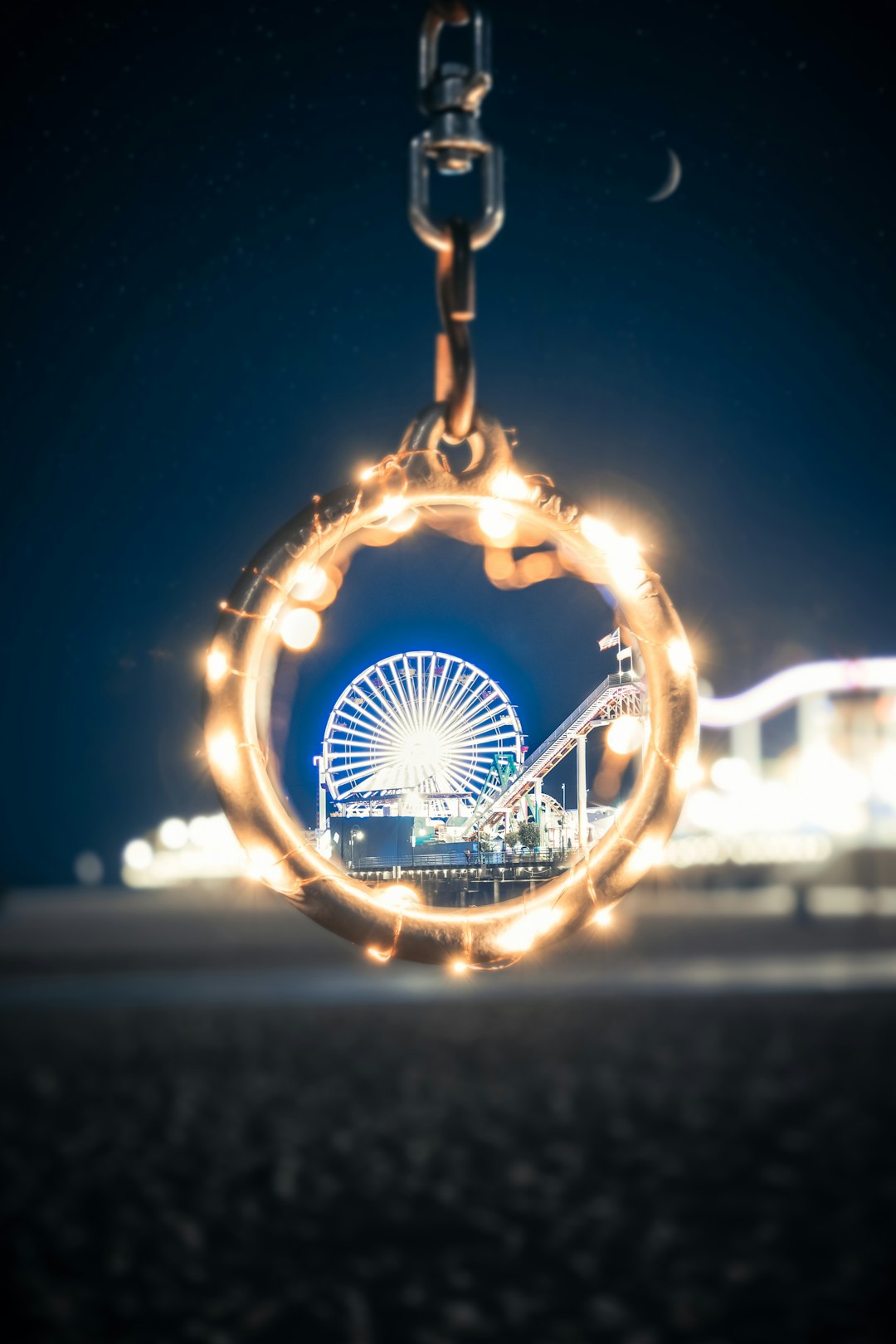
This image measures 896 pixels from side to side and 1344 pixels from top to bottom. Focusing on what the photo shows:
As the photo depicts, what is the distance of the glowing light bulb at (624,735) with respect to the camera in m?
1.54

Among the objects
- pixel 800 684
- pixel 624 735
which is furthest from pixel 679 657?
pixel 800 684

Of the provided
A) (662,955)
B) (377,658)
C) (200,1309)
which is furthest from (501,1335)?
(377,658)

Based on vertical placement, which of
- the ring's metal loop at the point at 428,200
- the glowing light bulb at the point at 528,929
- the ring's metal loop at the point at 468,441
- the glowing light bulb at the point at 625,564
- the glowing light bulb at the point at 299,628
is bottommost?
the glowing light bulb at the point at 528,929

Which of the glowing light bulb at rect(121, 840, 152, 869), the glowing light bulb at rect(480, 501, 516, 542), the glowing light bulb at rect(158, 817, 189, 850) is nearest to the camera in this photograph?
the glowing light bulb at rect(480, 501, 516, 542)

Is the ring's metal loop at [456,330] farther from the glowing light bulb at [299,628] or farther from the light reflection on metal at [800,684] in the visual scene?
the light reflection on metal at [800,684]

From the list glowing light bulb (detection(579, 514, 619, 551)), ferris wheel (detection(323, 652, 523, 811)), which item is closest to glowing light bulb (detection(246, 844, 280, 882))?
ferris wheel (detection(323, 652, 523, 811))

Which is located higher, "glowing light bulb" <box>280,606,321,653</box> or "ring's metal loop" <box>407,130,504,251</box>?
"ring's metal loop" <box>407,130,504,251</box>

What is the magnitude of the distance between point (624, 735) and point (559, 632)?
0.13 meters

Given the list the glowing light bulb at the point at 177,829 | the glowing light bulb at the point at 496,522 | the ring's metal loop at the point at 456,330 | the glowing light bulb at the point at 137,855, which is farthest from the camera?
the glowing light bulb at the point at 137,855

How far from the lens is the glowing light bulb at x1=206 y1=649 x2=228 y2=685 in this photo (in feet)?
4.83

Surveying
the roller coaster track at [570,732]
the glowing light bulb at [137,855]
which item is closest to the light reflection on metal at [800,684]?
the roller coaster track at [570,732]

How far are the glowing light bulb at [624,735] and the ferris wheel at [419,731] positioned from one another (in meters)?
0.10

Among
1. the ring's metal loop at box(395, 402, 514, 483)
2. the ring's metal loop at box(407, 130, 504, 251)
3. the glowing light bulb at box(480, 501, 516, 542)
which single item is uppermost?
the ring's metal loop at box(407, 130, 504, 251)

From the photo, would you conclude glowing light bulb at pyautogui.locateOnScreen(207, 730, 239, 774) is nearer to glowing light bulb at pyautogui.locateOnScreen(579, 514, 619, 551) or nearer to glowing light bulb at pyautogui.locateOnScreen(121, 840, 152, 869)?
glowing light bulb at pyautogui.locateOnScreen(579, 514, 619, 551)
